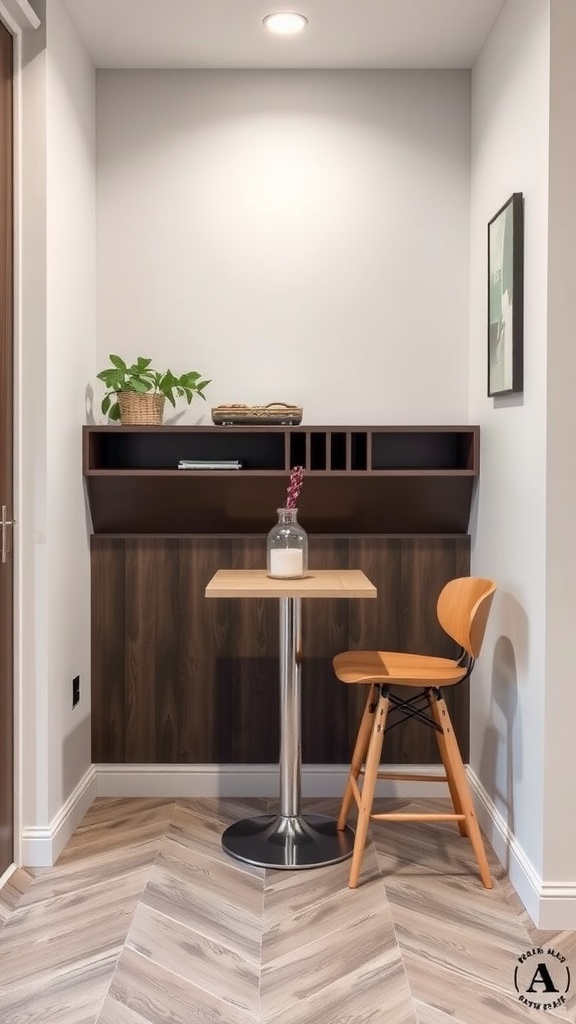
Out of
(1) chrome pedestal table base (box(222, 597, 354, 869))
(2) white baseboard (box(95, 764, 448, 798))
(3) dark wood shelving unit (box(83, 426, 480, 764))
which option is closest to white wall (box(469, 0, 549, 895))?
(3) dark wood shelving unit (box(83, 426, 480, 764))

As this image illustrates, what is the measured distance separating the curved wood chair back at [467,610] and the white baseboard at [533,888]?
0.56 meters

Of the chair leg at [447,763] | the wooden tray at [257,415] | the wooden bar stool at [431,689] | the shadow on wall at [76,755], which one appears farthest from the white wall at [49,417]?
the chair leg at [447,763]

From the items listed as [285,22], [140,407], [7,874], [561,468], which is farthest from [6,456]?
[285,22]

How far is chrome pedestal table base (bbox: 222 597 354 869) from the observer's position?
8.94 feet

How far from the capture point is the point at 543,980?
2.08 meters

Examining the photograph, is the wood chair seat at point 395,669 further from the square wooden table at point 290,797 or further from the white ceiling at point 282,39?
the white ceiling at point 282,39

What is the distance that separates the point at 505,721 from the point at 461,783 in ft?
0.79

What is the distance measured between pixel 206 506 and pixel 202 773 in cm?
96

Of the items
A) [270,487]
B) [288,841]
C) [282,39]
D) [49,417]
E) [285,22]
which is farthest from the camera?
[270,487]

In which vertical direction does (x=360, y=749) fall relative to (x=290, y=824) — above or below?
above

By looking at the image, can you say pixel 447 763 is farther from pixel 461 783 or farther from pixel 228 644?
pixel 228 644

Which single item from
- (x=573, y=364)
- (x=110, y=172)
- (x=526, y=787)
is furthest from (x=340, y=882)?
(x=110, y=172)

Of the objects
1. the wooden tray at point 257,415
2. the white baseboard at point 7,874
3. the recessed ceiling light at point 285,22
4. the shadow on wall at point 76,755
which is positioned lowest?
the white baseboard at point 7,874

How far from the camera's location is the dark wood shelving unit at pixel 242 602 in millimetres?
3258
